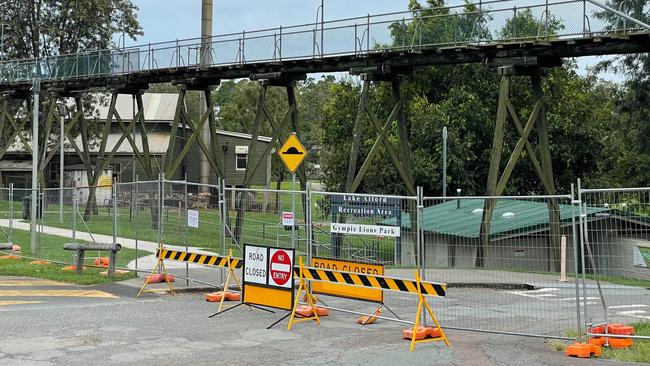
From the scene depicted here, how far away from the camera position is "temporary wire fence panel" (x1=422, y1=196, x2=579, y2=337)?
11422 mm

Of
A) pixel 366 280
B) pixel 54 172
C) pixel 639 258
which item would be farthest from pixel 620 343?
pixel 54 172

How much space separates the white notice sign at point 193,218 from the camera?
1585 centimetres

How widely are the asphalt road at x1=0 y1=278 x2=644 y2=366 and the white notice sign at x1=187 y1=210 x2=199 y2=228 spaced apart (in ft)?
7.99

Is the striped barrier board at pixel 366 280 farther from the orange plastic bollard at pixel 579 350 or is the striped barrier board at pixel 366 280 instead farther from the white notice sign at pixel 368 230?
the orange plastic bollard at pixel 579 350

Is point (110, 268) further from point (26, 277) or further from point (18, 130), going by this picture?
point (18, 130)

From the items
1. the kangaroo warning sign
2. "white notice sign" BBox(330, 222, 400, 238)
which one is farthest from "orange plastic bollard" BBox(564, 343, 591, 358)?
the kangaroo warning sign

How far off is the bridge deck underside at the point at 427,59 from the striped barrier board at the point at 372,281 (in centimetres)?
1218

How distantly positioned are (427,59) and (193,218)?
11147 mm

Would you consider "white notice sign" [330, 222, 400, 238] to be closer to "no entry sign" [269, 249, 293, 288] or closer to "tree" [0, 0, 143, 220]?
"no entry sign" [269, 249, 293, 288]

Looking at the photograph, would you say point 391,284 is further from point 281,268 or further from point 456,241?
point 281,268

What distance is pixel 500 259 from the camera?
Answer: 11.4 meters

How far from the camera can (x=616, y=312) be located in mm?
14172

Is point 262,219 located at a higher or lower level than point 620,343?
higher

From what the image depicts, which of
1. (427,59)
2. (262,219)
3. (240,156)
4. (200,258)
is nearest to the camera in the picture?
(200,258)
